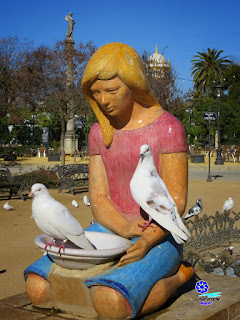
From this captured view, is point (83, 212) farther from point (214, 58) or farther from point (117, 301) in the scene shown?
point (214, 58)

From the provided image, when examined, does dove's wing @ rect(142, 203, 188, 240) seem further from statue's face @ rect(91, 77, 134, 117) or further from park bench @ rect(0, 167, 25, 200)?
park bench @ rect(0, 167, 25, 200)

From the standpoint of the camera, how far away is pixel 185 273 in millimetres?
3510

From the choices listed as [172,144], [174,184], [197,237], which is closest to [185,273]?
[174,184]

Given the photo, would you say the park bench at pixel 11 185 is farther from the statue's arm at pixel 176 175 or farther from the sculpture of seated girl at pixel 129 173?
the statue's arm at pixel 176 175

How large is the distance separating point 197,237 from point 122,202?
3.43m

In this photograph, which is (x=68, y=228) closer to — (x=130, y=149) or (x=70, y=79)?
(x=130, y=149)

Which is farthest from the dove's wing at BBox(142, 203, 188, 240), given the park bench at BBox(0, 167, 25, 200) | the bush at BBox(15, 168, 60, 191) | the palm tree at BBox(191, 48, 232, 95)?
the palm tree at BBox(191, 48, 232, 95)

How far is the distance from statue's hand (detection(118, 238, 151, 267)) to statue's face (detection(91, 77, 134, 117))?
3.29 ft

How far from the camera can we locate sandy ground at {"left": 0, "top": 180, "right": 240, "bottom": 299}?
18.5 ft

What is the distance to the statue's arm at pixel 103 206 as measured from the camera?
339cm

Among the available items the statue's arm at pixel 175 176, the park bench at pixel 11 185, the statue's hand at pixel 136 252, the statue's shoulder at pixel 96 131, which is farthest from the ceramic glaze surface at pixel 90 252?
the park bench at pixel 11 185

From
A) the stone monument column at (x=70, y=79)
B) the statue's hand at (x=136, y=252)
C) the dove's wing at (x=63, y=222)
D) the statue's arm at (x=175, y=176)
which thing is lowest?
the statue's hand at (x=136, y=252)

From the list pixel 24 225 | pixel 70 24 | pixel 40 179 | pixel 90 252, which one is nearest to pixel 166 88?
pixel 70 24

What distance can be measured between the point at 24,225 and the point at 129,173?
5708 millimetres
